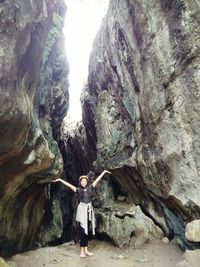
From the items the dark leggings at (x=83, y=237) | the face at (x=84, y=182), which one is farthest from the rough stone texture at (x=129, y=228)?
the face at (x=84, y=182)

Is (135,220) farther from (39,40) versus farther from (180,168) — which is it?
(39,40)

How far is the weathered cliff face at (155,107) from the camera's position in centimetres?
898

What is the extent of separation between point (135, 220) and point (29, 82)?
248 inches

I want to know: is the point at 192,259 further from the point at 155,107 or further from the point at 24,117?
the point at 24,117

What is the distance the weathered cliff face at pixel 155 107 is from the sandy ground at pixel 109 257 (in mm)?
623

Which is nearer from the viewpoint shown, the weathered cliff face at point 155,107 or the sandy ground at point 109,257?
the weathered cliff face at point 155,107

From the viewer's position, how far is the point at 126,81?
44.0 ft

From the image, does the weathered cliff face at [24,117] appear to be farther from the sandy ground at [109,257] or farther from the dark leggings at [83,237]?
the dark leggings at [83,237]

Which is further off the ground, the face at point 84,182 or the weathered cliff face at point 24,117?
the weathered cliff face at point 24,117

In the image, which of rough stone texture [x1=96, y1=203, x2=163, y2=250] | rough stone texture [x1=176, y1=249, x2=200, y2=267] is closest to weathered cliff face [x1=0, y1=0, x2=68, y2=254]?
rough stone texture [x1=96, y1=203, x2=163, y2=250]

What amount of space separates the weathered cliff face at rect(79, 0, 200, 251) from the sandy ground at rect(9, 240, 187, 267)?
0.62 metres

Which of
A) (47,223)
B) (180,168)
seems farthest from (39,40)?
(47,223)

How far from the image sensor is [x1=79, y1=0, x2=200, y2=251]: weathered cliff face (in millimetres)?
8984

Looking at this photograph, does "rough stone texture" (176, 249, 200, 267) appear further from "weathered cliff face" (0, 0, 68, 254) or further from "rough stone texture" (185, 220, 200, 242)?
"weathered cliff face" (0, 0, 68, 254)
